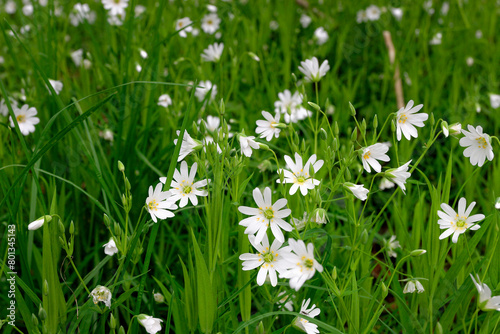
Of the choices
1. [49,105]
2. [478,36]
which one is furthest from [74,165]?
[478,36]

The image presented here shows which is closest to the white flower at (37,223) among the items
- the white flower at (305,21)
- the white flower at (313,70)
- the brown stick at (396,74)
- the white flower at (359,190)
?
the white flower at (359,190)

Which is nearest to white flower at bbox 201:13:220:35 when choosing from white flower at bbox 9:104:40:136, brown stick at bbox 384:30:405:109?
brown stick at bbox 384:30:405:109

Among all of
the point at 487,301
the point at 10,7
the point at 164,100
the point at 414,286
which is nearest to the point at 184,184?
the point at 414,286

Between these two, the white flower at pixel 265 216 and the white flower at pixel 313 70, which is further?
the white flower at pixel 313 70

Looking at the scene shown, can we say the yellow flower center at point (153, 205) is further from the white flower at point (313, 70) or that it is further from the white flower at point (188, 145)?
the white flower at point (313, 70)

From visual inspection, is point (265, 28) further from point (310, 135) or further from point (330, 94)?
point (310, 135)

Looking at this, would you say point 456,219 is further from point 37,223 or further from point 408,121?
point 37,223
